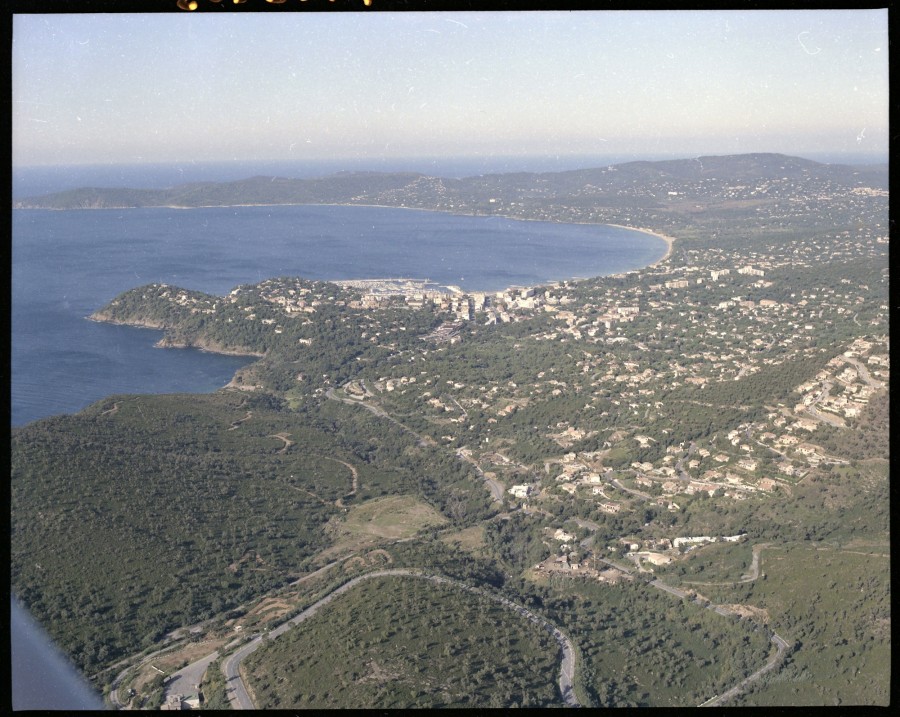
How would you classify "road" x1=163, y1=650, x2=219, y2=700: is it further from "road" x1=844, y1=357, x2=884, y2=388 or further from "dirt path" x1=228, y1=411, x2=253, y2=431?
"road" x1=844, y1=357, x2=884, y2=388

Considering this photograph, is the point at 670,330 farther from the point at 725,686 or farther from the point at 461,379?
the point at 725,686

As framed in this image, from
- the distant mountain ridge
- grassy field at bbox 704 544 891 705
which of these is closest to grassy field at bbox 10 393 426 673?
grassy field at bbox 704 544 891 705

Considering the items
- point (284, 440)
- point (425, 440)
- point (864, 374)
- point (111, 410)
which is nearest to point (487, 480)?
point (425, 440)

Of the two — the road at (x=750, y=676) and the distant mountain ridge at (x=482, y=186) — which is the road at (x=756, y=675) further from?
the distant mountain ridge at (x=482, y=186)

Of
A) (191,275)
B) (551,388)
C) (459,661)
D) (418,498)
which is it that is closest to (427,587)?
(459,661)

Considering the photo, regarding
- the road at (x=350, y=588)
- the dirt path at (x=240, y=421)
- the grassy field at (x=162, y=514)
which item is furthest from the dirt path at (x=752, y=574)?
the dirt path at (x=240, y=421)

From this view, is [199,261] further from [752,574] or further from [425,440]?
[752,574]
